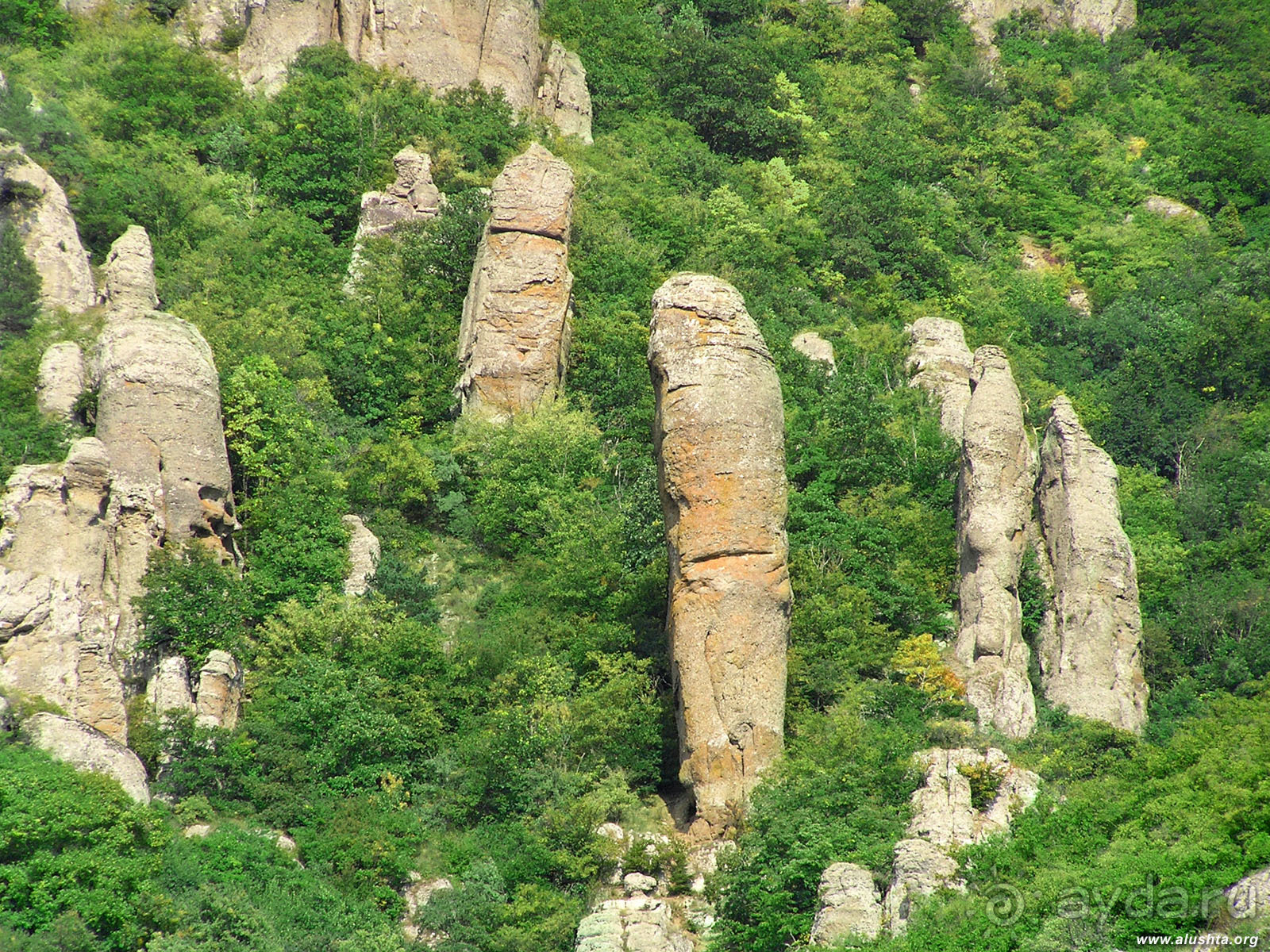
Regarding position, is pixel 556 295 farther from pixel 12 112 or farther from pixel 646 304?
pixel 12 112

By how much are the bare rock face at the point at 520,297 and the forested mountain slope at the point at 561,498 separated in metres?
0.16

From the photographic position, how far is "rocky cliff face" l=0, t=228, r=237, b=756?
29.4 m

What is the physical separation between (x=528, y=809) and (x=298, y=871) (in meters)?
5.24

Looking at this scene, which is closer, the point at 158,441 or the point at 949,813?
the point at 949,813

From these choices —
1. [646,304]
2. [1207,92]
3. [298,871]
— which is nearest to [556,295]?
[646,304]

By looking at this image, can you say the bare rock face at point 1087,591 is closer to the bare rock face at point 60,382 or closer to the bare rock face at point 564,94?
the bare rock face at point 60,382

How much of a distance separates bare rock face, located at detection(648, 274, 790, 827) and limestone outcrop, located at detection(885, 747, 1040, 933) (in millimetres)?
4109

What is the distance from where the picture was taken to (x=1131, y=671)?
36.6 meters

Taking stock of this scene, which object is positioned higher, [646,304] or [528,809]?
[646,304]

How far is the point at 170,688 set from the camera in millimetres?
31391

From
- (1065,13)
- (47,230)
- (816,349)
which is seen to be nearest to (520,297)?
(816,349)

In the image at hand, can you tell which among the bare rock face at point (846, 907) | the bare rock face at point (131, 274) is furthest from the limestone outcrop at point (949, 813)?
the bare rock face at point (131, 274)

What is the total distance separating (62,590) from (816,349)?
25.4 meters

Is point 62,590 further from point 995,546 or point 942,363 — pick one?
point 942,363
